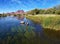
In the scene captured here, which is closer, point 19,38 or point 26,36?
point 19,38

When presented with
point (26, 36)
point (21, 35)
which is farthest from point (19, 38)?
point (21, 35)

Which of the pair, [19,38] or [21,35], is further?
[21,35]

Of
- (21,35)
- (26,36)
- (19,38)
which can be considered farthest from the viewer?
(21,35)

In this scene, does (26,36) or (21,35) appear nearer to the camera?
(26,36)

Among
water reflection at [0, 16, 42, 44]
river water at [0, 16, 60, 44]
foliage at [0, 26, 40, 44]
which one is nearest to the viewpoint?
foliage at [0, 26, 40, 44]

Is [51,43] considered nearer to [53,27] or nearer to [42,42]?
[42,42]

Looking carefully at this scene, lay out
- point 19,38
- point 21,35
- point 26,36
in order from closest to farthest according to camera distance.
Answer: point 19,38, point 26,36, point 21,35

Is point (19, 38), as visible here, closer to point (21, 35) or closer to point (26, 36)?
point (26, 36)

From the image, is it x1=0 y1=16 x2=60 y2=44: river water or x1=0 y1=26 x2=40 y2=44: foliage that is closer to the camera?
x1=0 y1=26 x2=40 y2=44: foliage

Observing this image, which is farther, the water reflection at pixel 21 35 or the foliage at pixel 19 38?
the water reflection at pixel 21 35

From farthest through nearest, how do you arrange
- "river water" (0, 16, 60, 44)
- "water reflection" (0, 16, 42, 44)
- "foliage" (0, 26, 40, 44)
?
"water reflection" (0, 16, 42, 44), "river water" (0, 16, 60, 44), "foliage" (0, 26, 40, 44)

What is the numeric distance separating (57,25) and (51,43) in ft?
31.0

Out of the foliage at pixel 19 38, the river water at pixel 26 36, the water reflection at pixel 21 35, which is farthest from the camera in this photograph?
the water reflection at pixel 21 35

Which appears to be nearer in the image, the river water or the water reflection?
the river water
